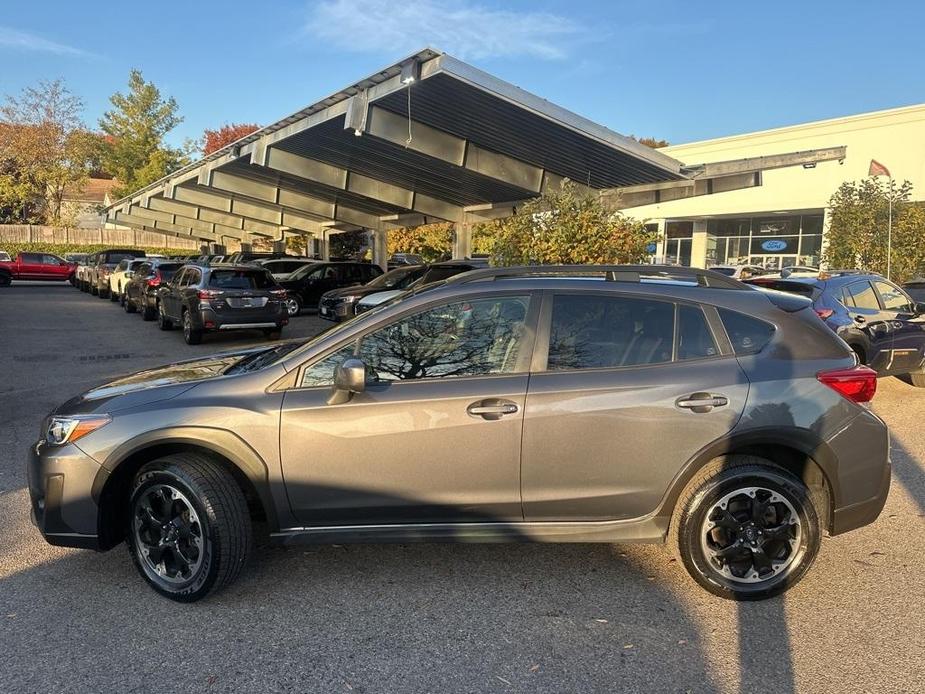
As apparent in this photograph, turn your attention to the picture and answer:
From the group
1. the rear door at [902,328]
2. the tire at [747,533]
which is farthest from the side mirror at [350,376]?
the rear door at [902,328]

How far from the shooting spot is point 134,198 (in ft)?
102

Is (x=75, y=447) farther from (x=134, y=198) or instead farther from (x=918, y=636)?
(x=134, y=198)

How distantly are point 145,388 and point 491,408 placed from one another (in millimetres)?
1903

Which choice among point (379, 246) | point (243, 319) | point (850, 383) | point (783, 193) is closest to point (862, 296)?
point (850, 383)

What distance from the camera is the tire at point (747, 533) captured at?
3.39m

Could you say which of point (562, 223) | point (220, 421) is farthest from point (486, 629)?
point (562, 223)

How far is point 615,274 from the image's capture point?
12.5 ft

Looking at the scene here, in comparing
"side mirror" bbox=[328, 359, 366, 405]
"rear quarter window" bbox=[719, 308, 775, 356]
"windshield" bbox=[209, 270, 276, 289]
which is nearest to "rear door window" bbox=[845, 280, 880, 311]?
"rear quarter window" bbox=[719, 308, 775, 356]

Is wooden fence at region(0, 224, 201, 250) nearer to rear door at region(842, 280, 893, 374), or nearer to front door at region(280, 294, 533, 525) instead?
rear door at region(842, 280, 893, 374)

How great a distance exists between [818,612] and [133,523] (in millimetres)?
3598

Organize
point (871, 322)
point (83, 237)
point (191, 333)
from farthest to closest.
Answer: point (83, 237) → point (191, 333) → point (871, 322)

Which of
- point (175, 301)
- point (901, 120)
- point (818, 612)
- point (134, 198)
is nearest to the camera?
point (818, 612)

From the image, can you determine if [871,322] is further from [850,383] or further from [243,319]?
[243,319]

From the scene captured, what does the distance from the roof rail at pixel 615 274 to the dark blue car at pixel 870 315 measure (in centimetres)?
467
